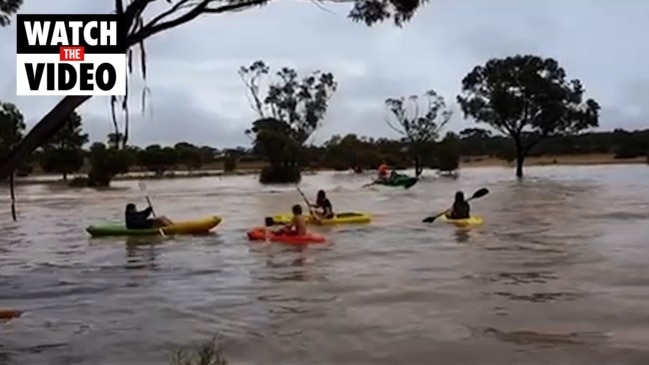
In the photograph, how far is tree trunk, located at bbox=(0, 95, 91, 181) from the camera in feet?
26.8

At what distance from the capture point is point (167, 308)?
14.1 meters

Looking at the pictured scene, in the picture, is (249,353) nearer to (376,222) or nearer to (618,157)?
(376,222)

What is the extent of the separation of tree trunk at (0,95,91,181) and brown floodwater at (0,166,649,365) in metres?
3.17

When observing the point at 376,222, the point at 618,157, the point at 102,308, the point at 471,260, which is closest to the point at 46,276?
the point at 102,308

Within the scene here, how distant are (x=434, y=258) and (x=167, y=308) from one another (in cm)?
738

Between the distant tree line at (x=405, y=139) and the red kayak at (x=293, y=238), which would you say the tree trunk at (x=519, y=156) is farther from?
the red kayak at (x=293, y=238)

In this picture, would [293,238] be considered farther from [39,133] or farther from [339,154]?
[339,154]

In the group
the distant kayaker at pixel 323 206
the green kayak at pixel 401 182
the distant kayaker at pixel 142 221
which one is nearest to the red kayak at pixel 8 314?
the distant kayaker at pixel 142 221

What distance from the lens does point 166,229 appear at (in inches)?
1006

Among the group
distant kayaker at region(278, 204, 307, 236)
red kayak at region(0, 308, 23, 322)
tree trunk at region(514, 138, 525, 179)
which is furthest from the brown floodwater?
tree trunk at region(514, 138, 525, 179)
